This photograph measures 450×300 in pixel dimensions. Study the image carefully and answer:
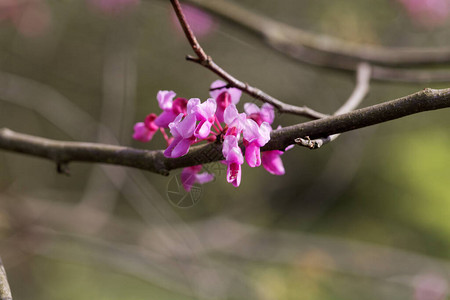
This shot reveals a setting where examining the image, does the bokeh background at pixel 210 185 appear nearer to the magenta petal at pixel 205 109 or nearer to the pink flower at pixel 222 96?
the pink flower at pixel 222 96

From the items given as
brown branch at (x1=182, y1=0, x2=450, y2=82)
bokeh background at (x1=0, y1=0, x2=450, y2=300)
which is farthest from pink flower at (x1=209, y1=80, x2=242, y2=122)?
bokeh background at (x1=0, y1=0, x2=450, y2=300)

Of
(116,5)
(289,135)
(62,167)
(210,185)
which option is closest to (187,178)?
(289,135)

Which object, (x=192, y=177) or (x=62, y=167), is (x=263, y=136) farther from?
(x=62, y=167)

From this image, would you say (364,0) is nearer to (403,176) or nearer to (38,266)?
(403,176)

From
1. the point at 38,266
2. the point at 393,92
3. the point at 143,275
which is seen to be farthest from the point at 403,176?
the point at 38,266

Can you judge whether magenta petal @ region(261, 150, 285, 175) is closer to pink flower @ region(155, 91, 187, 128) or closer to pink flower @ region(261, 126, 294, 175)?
pink flower @ region(261, 126, 294, 175)

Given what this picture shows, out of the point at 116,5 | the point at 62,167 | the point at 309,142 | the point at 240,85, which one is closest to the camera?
the point at 309,142

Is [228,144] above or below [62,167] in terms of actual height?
above
